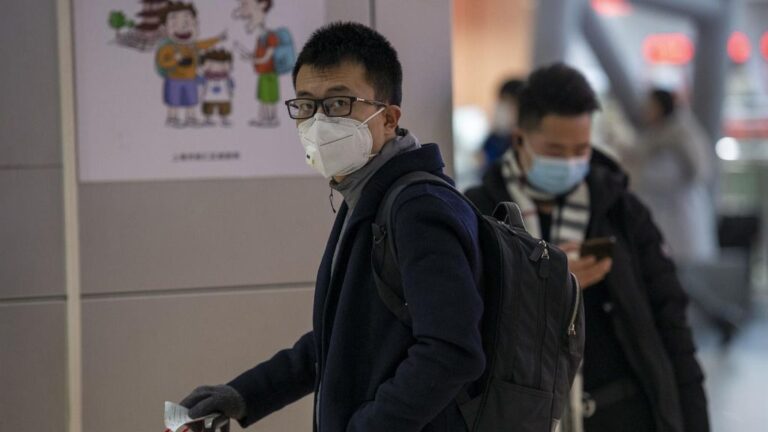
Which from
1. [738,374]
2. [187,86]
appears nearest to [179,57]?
[187,86]

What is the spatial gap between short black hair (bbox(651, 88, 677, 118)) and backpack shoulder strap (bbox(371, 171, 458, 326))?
6.73m

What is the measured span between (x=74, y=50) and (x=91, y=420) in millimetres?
1110

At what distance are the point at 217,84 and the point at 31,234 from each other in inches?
28.0

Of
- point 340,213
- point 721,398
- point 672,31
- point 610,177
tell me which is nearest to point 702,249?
point 721,398

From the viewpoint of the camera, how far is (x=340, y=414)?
1.92 metres

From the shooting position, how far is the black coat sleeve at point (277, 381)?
7.36 feet

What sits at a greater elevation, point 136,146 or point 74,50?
point 74,50

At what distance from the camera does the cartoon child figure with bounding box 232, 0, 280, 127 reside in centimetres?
317

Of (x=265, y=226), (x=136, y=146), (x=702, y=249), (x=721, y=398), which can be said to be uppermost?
(x=136, y=146)

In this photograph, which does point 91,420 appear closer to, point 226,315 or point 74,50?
point 226,315

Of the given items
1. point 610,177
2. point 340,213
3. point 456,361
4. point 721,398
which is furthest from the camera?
point 721,398

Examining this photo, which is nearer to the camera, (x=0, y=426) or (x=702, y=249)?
(x=0, y=426)

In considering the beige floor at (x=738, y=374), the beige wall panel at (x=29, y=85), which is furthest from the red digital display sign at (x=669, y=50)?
the beige wall panel at (x=29, y=85)

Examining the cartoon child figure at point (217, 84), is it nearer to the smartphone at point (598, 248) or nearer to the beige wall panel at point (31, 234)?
the beige wall panel at point (31, 234)
